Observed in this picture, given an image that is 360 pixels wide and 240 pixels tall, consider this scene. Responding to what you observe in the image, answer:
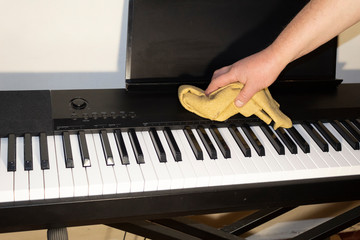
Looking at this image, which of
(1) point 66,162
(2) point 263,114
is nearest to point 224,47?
(2) point 263,114

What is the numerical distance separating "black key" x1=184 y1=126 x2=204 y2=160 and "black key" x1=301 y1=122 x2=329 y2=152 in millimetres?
418

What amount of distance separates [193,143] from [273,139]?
277 millimetres

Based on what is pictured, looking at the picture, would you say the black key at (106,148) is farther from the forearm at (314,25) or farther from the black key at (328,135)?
the black key at (328,135)

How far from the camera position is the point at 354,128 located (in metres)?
1.96

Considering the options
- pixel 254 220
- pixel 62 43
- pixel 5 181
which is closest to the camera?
pixel 5 181

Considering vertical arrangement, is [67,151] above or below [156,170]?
above

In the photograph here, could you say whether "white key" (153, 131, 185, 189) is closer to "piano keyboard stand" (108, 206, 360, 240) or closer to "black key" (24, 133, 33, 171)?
"piano keyboard stand" (108, 206, 360, 240)

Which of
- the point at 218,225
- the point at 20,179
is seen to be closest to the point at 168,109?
the point at 20,179

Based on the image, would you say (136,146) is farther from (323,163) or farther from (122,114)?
(323,163)

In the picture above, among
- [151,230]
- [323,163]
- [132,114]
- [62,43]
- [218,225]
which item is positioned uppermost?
→ [62,43]

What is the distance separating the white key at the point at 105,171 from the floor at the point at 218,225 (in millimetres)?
934

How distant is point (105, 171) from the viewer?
5.20 ft

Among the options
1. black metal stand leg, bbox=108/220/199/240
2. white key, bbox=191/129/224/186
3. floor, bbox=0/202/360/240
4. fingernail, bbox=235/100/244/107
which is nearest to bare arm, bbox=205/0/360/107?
fingernail, bbox=235/100/244/107

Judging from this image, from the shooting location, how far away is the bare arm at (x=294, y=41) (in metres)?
1.64
